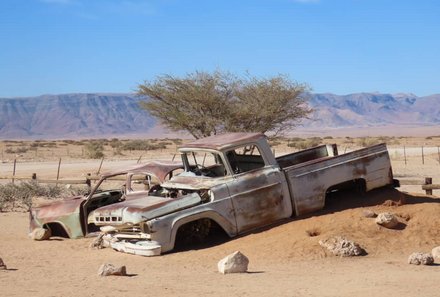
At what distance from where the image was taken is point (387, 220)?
982 cm

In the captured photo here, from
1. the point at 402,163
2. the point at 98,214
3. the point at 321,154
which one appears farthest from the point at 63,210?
the point at 402,163

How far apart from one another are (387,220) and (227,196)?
259 cm

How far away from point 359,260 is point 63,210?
5.58 metres

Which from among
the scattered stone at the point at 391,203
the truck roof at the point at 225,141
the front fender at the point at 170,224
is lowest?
the scattered stone at the point at 391,203

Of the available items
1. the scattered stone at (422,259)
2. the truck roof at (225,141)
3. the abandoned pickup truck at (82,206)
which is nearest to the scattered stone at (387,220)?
the scattered stone at (422,259)

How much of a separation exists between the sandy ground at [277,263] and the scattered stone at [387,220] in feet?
0.35

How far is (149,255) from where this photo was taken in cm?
938

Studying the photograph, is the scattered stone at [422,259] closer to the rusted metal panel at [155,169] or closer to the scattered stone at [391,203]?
the scattered stone at [391,203]

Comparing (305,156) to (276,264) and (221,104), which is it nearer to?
(276,264)

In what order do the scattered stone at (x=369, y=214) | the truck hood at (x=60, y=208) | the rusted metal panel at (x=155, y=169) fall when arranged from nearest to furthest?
the scattered stone at (x=369, y=214) < the truck hood at (x=60, y=208) < the rusted metal panel at (x=155, y=169)

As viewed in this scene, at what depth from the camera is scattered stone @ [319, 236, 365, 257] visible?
902 cm

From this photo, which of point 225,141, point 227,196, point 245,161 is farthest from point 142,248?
point 245,161

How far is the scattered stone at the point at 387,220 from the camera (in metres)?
9.83

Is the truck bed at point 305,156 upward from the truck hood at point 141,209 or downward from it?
Result: upward
